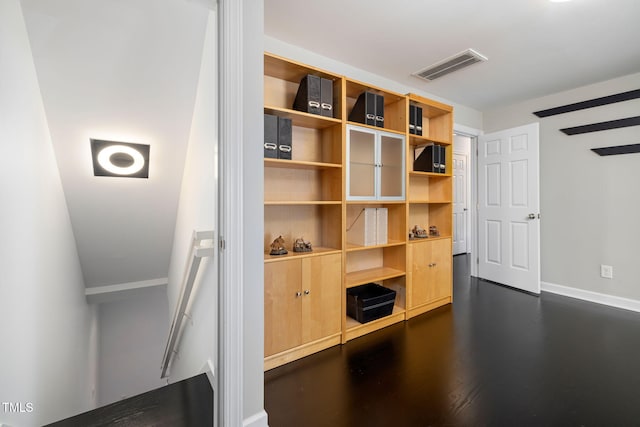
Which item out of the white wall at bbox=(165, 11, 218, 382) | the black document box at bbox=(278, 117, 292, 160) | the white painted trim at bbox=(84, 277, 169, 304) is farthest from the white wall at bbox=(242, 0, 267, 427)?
the white painted trim at bbox=(84, 277, 169, 304)

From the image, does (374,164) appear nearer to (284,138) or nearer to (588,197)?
(284,138)

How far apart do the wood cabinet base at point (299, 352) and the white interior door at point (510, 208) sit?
2.74 m

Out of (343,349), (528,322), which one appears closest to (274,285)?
(343,349)

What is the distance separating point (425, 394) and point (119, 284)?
3811 mm

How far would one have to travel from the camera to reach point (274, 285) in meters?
1.96

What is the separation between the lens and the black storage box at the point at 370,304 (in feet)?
8.09

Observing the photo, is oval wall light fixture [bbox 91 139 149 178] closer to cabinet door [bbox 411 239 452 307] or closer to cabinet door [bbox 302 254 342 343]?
cabinet door [bbox 302 254 342 343]

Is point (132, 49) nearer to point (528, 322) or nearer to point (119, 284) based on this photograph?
point (119, 284)

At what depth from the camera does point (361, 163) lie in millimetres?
→ 2455

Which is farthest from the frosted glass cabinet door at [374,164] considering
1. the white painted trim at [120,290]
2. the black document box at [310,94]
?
the white painted trim at [120,290]

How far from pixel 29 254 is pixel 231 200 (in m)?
1.22

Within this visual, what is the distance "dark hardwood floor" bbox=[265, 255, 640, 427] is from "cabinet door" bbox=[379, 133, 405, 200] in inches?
49.7

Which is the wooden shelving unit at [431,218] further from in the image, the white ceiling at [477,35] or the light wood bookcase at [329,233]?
the white ceiling at [477,35]

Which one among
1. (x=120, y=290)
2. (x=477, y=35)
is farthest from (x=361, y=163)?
(x=120, y=290)
